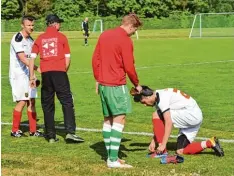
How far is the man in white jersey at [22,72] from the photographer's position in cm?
1017

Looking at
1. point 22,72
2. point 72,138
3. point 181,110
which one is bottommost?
point 72,138

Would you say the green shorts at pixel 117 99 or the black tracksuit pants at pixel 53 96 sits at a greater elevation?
the green shorts at pixel 117 99

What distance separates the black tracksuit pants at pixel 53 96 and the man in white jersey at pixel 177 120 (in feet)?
5.77

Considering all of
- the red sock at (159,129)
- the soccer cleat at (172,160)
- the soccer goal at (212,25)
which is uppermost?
the red sock at (159,129)

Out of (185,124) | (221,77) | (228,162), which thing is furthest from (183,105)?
(221,77)

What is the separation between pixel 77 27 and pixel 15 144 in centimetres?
7144

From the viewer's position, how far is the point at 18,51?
33.3 ft

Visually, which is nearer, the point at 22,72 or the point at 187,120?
the point at 187,120

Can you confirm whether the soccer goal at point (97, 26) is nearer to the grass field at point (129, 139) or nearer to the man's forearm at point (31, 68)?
the grass field at point (129, 139)

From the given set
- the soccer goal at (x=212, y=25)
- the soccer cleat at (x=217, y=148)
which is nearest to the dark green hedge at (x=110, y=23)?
the soccer goal at (x=212, y=25)

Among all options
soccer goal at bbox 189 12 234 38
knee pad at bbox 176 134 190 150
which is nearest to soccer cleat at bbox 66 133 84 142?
knee pad at bbox 176 134 190 150

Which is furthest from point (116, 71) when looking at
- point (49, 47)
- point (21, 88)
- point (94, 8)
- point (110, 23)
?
point (94, 8)

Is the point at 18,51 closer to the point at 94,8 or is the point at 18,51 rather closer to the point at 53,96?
the point at 53,96

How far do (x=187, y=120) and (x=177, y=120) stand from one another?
0.15m
